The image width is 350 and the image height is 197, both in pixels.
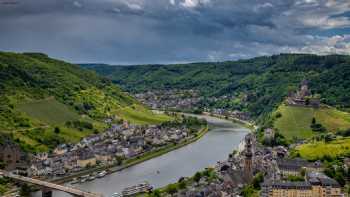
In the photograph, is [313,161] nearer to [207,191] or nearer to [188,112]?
[207,191]

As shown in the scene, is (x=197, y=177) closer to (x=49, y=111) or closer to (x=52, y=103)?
(x=49, y=111)

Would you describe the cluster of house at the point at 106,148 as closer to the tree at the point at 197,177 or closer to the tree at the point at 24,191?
the tree at the point at 24,191

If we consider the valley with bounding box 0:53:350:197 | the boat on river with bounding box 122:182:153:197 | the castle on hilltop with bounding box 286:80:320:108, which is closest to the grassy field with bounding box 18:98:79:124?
the valley with bounding box 0:53:350:197

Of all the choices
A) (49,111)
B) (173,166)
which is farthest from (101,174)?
(49,111)

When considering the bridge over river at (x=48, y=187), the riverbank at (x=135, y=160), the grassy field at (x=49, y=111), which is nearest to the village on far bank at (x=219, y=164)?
the riverbank at (x=135, y=160)

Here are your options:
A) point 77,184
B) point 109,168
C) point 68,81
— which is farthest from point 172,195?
point 68,81

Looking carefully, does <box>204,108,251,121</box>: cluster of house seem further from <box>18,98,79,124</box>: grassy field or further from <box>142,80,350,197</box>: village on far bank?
<box>142,80,350,197</box>: village on far bank
